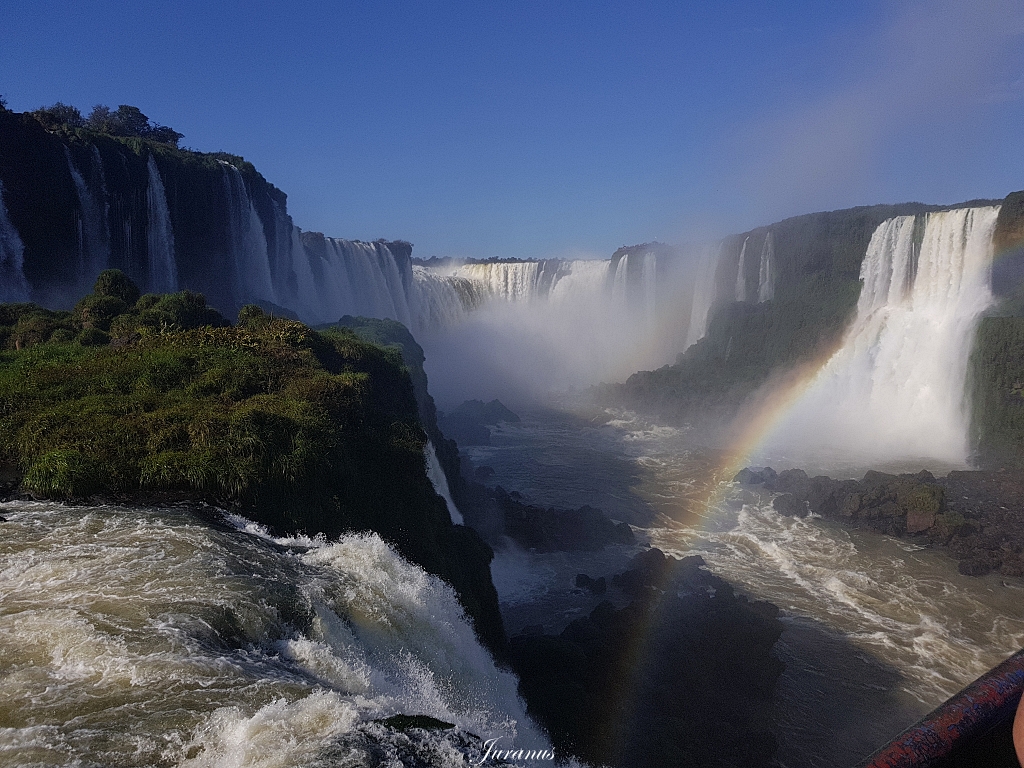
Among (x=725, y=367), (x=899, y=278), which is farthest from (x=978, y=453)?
(x=725, y=367)

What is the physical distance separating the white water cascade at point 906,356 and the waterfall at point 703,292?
491 inches

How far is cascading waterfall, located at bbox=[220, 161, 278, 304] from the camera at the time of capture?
119ft

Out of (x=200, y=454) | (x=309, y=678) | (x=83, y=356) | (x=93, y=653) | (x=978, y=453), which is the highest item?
(x=83, y=356)

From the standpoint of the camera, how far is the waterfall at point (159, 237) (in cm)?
2991

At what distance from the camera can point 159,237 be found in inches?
1198

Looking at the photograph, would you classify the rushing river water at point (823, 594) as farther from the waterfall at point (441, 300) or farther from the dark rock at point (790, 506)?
the waterfall at point (441, 300)

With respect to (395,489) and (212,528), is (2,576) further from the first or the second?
(395,489)

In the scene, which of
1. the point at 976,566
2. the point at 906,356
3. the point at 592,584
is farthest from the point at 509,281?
the point at 976,566

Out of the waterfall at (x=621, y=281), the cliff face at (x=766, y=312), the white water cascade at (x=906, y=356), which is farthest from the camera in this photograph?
the waterfall at (x=621, y=281)

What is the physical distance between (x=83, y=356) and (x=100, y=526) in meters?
7.43

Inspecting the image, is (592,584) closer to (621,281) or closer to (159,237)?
(159,237)

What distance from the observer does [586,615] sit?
1484cm

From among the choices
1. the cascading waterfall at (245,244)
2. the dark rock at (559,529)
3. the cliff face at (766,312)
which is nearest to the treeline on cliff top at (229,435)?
the dark rock at (559,529)

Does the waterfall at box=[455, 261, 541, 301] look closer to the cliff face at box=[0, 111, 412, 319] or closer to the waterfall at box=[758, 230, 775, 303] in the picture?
the cliff face at box=[0, 111, 412, 319]
